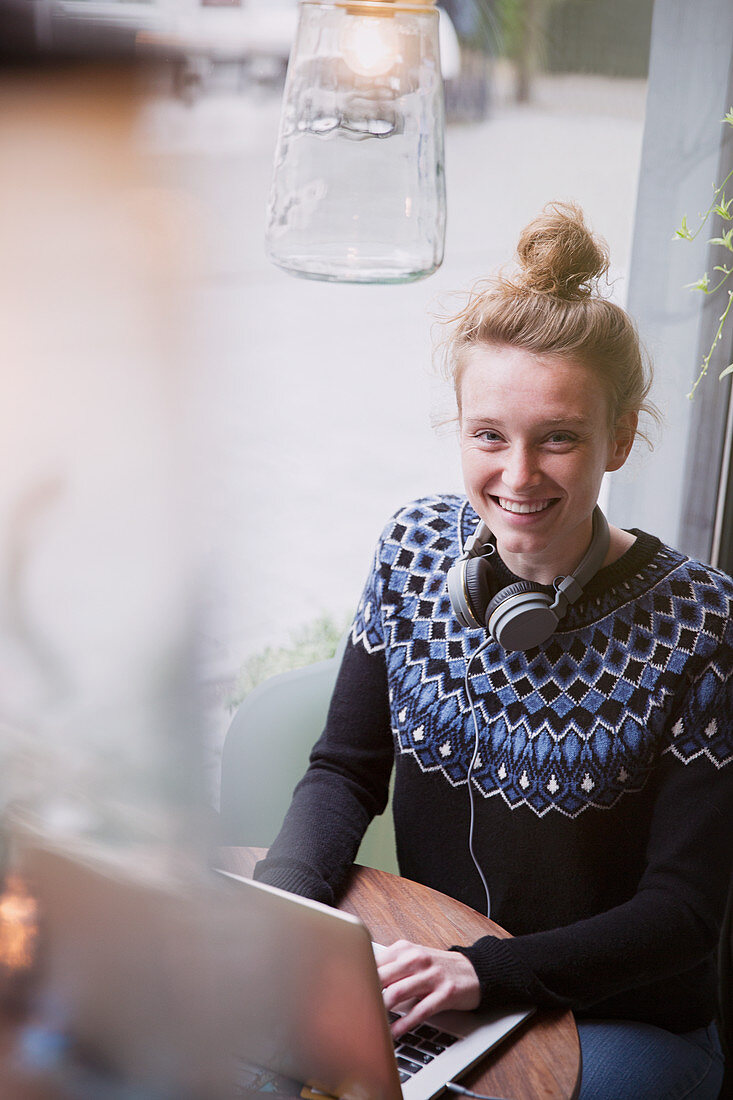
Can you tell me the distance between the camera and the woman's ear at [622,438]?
1.17m

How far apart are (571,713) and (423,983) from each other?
37cm

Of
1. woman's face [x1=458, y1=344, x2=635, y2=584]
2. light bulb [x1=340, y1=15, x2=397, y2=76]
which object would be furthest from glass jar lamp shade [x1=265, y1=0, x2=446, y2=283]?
woman's face [x1=458, y1=344, x2=635, y2=584]

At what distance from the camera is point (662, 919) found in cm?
102

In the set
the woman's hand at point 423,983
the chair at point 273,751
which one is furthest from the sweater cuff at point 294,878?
the chair at point 273,751

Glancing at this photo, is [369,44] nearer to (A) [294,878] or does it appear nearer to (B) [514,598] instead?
(B) [514,598]

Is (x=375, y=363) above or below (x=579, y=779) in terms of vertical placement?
above

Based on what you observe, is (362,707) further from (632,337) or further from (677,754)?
(632,337)

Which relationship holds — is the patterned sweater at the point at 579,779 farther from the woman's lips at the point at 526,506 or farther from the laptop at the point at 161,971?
the laptop at the point at 161,971

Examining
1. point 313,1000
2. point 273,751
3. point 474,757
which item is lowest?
point 273,751

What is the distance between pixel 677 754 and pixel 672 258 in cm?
101

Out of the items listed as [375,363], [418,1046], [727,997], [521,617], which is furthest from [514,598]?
[727,997]

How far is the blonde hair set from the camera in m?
1.10

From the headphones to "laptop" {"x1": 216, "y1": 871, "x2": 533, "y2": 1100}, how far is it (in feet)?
1.60

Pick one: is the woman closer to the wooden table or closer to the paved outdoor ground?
the wooden table
